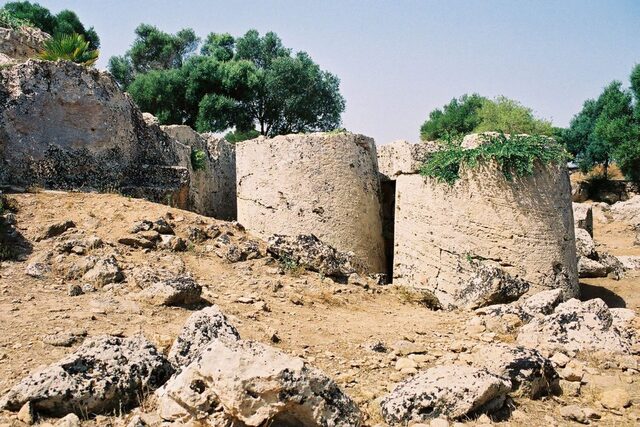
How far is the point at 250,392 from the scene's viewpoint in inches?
109

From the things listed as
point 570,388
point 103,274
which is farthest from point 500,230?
point 103,274

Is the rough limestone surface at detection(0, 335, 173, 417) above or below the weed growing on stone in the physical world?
below

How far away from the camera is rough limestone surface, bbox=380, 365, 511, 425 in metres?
3.27

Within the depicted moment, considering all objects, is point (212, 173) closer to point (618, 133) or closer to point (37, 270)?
point (37, 270)

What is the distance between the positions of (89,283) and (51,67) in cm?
388

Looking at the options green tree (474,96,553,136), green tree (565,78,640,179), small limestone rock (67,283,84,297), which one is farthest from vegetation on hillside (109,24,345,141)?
small limestone rock (67,283,84,297)

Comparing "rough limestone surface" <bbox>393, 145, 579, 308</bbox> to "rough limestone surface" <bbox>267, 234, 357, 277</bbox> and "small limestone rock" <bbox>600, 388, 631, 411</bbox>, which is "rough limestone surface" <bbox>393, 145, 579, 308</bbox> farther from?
"small limestone rock" <bbox>600, 388, 631, 411</bbox>

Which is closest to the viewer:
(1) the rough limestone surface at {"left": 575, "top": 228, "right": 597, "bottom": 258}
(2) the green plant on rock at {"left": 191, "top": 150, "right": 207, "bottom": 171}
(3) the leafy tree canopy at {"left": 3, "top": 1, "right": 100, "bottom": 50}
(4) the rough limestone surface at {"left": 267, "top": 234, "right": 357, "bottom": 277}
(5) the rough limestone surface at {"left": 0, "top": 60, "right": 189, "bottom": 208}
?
(4) the rough limestone surface at {"left": 267, "top": 234, "right": 357, "bottom": 277}

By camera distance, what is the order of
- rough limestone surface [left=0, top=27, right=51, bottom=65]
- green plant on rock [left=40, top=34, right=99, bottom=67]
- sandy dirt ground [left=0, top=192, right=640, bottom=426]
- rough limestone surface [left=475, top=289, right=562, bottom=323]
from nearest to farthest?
sandy dirt ground [left=0, top=192, right=640, bottom=426] → rough limestone surface [left=475, top=289, right=562, bottom=323] → green plant on rock [left=40, top=34, right=99, bottom=67] → rough limestone surface [left=0, top=27, right=51, bottom=65]

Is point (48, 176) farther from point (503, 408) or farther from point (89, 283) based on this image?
point (503, 408)

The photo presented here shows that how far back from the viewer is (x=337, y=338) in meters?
4.81

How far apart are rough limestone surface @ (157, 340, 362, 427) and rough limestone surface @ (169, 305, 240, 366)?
69cm

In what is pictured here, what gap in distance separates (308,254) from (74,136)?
3.71m

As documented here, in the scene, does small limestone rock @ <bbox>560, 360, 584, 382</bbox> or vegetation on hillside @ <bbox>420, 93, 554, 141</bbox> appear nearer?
small limestone rock @ <bbox>560, 360, 584, 382</bbox>
